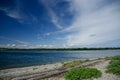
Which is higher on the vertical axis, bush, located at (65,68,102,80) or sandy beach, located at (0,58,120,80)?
bush, located at (65,68,102,80)

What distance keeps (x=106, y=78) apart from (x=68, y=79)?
11.9ft

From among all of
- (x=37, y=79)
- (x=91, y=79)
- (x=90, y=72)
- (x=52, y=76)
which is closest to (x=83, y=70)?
(x=90, y=72)

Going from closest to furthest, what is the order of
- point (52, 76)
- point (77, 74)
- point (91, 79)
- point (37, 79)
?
point (91, 79)
point (77, 74)
point (37, 79)
point (52, 76)

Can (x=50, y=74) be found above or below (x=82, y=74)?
below

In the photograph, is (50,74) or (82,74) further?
(50,74)

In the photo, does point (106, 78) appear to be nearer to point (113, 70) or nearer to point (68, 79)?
point (113, 70)

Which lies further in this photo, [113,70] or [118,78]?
[113,70]

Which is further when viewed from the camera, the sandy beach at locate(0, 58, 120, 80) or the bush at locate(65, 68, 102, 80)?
the sandy beach at locate(0, 58, 120, 80)

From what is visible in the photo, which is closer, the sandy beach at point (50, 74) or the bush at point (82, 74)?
the bush at point (82, 74)

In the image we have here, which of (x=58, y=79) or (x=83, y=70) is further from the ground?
(x=83, y=70)

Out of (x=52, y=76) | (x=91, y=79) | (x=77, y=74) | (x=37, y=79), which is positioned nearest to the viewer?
(x=91, y=79)

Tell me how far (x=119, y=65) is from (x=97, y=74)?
3184mm

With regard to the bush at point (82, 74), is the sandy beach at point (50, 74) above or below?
below

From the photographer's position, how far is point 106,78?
12.6 meters
